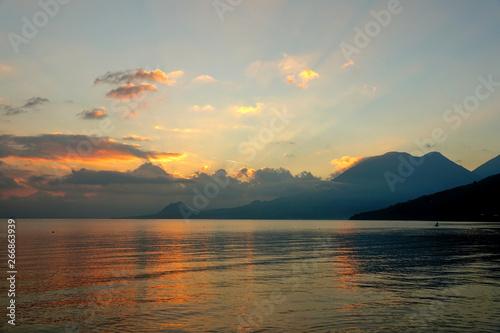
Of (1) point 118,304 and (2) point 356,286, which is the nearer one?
(1) point 118,304

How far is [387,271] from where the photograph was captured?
2130 inches

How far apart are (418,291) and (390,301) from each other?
6466 millimetres

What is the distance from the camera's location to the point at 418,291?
3956 cm

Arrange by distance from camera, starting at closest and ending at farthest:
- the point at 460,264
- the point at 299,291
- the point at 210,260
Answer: the point at 299,291, the point at 460,264, the point at 210,260

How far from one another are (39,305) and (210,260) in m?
36.7

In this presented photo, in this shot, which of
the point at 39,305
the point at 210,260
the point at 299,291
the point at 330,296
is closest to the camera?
the point at 39,305

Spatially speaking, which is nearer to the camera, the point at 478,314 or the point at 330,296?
the point at 478,314

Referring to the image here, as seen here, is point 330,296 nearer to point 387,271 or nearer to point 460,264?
point 387,271

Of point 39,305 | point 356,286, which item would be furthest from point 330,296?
point 39,305

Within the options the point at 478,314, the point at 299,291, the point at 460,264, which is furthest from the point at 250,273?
the point at 460,264

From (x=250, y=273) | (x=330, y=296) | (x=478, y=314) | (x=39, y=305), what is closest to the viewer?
(x=478, y=314)

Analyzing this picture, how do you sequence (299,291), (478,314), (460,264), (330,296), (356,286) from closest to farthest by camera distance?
1. (478,314)
2. (330,296)
3. (299,291)
4. (356,286)
5. (460,264)

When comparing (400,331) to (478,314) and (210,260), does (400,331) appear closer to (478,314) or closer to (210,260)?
(478,314)

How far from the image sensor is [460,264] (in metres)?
60.1
